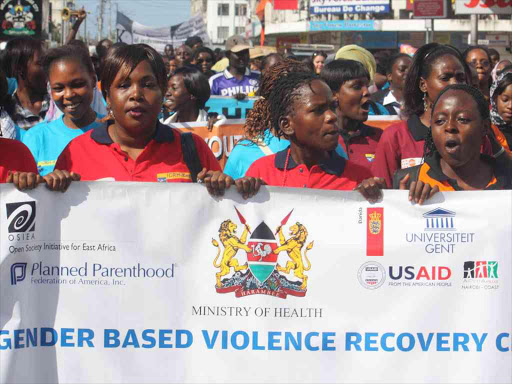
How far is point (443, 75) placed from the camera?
5.46 metres

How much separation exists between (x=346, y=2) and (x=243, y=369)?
2355 inches

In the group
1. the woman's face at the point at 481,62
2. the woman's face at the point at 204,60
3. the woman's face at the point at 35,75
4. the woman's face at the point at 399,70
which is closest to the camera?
the woman's face at the point at 35,75

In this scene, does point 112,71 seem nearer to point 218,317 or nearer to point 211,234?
point 211,234

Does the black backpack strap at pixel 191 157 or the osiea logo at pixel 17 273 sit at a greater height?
the black backpack strap at pixel 191 157

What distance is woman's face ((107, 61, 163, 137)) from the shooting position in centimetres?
423

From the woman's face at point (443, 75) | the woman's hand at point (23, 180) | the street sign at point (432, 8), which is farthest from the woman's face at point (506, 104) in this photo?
the street sign at point (432, 8)

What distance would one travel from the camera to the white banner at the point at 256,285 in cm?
386

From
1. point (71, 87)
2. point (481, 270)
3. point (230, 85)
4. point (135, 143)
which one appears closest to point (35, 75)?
point (71, 87)

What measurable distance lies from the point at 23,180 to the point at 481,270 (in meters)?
1.89

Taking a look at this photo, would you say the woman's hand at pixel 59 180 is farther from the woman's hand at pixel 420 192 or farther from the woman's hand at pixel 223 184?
the woman's hand at pixel 420 192

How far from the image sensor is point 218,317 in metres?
3.90

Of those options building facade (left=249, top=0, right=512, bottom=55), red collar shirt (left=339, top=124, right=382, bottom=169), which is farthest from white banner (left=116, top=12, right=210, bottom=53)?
building facade (left=249, top=0, right=512, bottom=55)

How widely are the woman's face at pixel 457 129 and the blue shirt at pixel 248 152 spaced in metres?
0.84

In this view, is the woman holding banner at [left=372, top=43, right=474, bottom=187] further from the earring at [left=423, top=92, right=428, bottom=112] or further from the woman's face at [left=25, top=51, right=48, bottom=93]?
the woman's face at [left=25, top=51, right=48, bottom=93]
